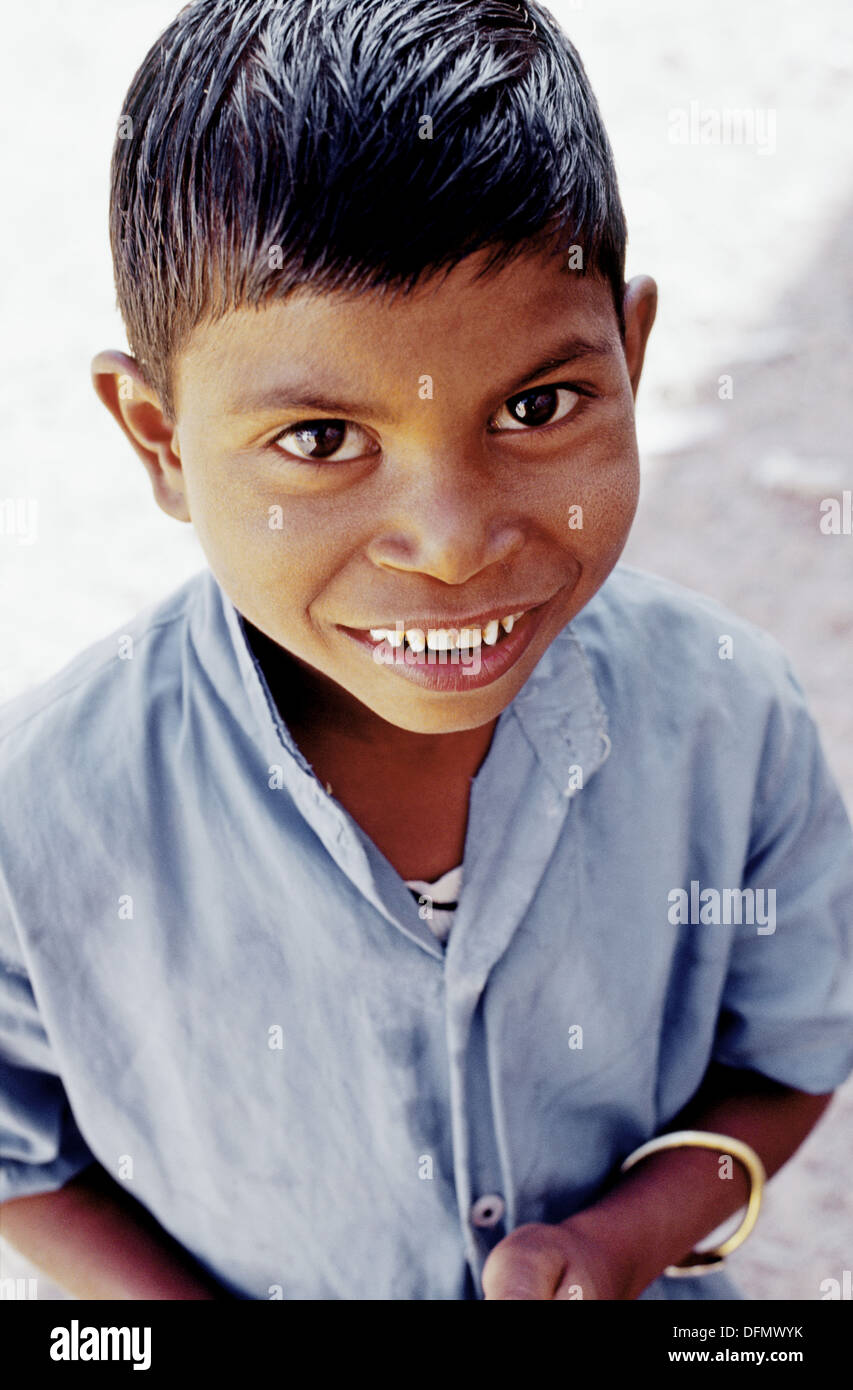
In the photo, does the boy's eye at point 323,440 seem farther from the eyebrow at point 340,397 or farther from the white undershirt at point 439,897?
the white undershirt at point 439,897

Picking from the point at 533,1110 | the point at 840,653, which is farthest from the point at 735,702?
the point at 840,653

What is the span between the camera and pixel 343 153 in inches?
24.0

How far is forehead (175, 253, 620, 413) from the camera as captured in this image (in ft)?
2.01

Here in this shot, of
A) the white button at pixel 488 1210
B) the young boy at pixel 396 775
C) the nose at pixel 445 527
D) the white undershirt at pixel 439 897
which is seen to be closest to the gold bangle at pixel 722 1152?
the young boy at pixel 396 775

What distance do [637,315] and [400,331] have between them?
0.21m

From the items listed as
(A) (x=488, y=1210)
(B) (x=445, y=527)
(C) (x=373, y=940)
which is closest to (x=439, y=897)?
(C) (x=373, y=940)

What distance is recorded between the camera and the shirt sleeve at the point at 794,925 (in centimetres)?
93

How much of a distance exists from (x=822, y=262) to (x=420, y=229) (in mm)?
2435

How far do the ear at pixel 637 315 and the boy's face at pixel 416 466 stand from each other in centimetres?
8

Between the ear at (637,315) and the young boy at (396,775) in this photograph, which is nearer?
the young boy at (396,775)

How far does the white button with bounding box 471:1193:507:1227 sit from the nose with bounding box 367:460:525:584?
0.42 metres

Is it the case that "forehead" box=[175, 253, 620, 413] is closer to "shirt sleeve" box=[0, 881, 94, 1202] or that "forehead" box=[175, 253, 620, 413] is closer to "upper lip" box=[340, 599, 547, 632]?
"upper lip" box=[340, 599, 547, 632]

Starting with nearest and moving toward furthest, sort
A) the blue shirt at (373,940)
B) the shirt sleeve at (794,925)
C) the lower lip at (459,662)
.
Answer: the lower lip at (459,662)
the blue shirt at (373,940)
the shirt sleeve at (794,925)
